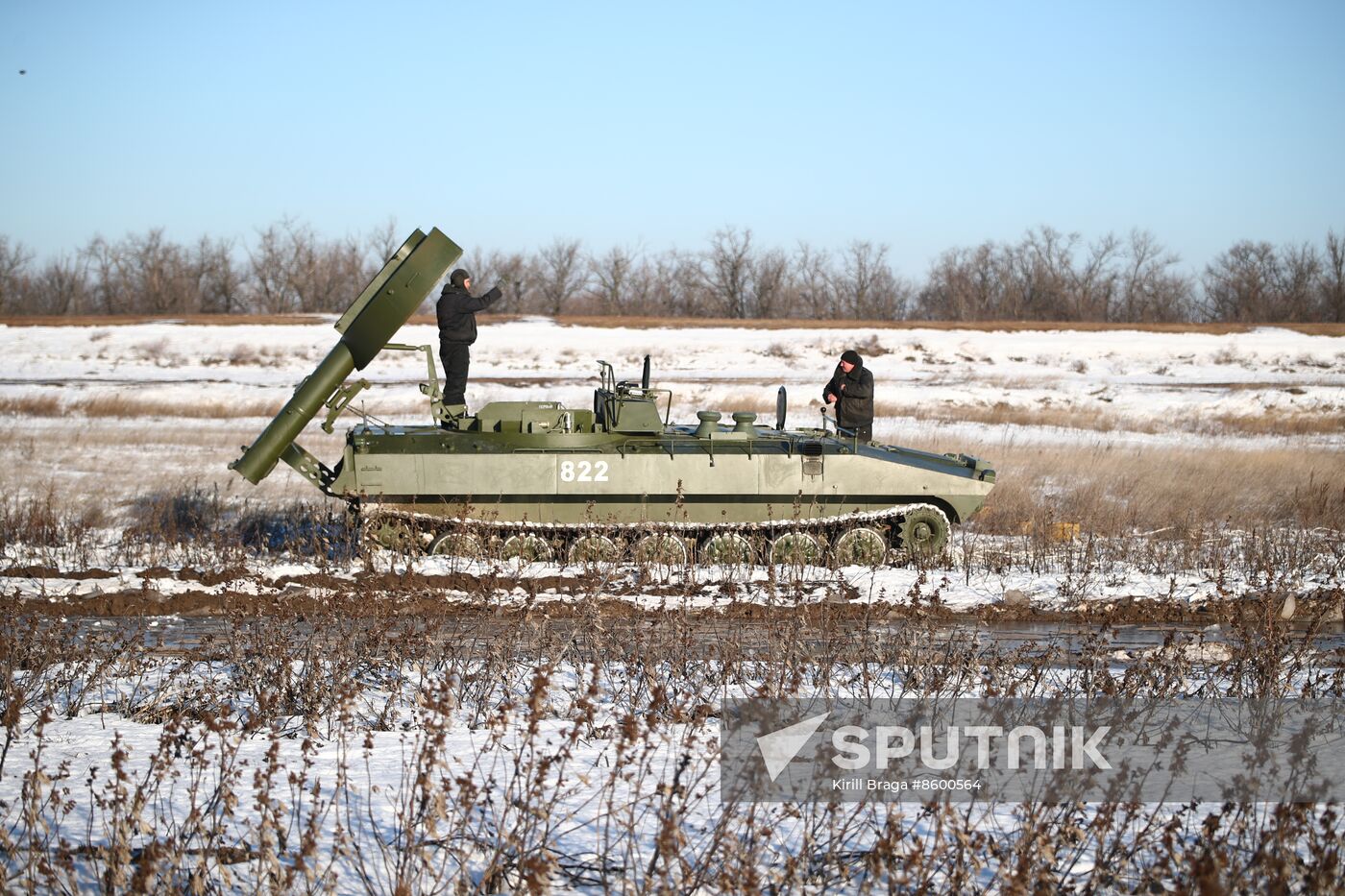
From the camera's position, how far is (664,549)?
11750 millimetres

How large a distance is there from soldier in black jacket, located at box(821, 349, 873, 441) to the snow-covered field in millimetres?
1798

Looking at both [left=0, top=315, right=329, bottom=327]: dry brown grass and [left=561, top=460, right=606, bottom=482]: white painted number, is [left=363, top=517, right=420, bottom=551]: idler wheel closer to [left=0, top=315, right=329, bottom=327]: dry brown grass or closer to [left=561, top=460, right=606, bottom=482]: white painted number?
[left=561, top=460, right=606, bottom=482]: white painted number

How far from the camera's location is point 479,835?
507 centimetres

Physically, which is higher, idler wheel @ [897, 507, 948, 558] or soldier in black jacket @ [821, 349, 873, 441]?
soldier in black jacket @ [821, 349, 873, 441]

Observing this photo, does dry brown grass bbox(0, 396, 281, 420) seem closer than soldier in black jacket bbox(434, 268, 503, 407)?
No

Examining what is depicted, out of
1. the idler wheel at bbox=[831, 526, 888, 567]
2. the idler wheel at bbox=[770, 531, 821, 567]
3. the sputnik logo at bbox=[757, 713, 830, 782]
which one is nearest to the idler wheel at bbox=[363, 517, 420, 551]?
the idler wheel at bbox=[770, 531, 821, 567]

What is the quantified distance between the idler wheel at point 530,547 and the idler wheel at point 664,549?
0.90m

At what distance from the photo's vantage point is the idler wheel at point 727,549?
11859 mm

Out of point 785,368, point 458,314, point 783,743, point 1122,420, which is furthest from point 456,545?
point 785,368

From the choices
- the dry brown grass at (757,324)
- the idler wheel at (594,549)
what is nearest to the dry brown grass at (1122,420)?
the idler wheel at (594,549)

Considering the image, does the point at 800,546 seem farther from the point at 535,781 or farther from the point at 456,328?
the point at 535,781

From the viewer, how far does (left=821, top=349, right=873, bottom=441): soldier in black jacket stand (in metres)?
13.3

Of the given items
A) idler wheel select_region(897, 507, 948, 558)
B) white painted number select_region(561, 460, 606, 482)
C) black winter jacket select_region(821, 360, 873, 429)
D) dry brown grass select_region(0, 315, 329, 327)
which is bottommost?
idler wheel select_region(897, 507, 948, 558)

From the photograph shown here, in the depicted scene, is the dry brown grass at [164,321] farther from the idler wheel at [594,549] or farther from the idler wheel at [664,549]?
the idler wheel at [664,549]
